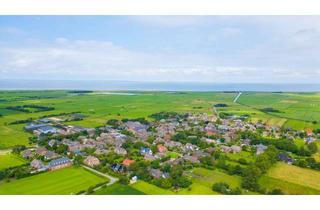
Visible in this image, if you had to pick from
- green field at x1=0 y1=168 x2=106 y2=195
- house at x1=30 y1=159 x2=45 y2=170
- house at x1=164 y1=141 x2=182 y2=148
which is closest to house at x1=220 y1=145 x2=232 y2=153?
house at x1=164 y1=141 x2=182 y2=148

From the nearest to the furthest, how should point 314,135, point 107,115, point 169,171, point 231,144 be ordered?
point 169,171 → point 231,144 → point 314,135 → point 107,115

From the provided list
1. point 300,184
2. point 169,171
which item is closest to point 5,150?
point 169,171

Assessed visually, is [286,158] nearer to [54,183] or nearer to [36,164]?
[54,183]

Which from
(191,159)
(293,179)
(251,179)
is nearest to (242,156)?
(191,159)

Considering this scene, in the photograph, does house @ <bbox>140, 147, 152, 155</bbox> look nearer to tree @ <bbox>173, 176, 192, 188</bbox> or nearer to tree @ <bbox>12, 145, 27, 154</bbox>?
tree @ <bbox>173, 176, 192, 188</bbox>

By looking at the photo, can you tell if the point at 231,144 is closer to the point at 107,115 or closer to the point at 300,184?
the point at 300,184

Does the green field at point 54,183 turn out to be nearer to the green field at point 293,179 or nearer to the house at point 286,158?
the green field at point 293,179

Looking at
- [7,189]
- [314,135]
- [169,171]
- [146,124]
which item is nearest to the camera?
[7,189]

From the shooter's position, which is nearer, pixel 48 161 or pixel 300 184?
pixel 300 184
